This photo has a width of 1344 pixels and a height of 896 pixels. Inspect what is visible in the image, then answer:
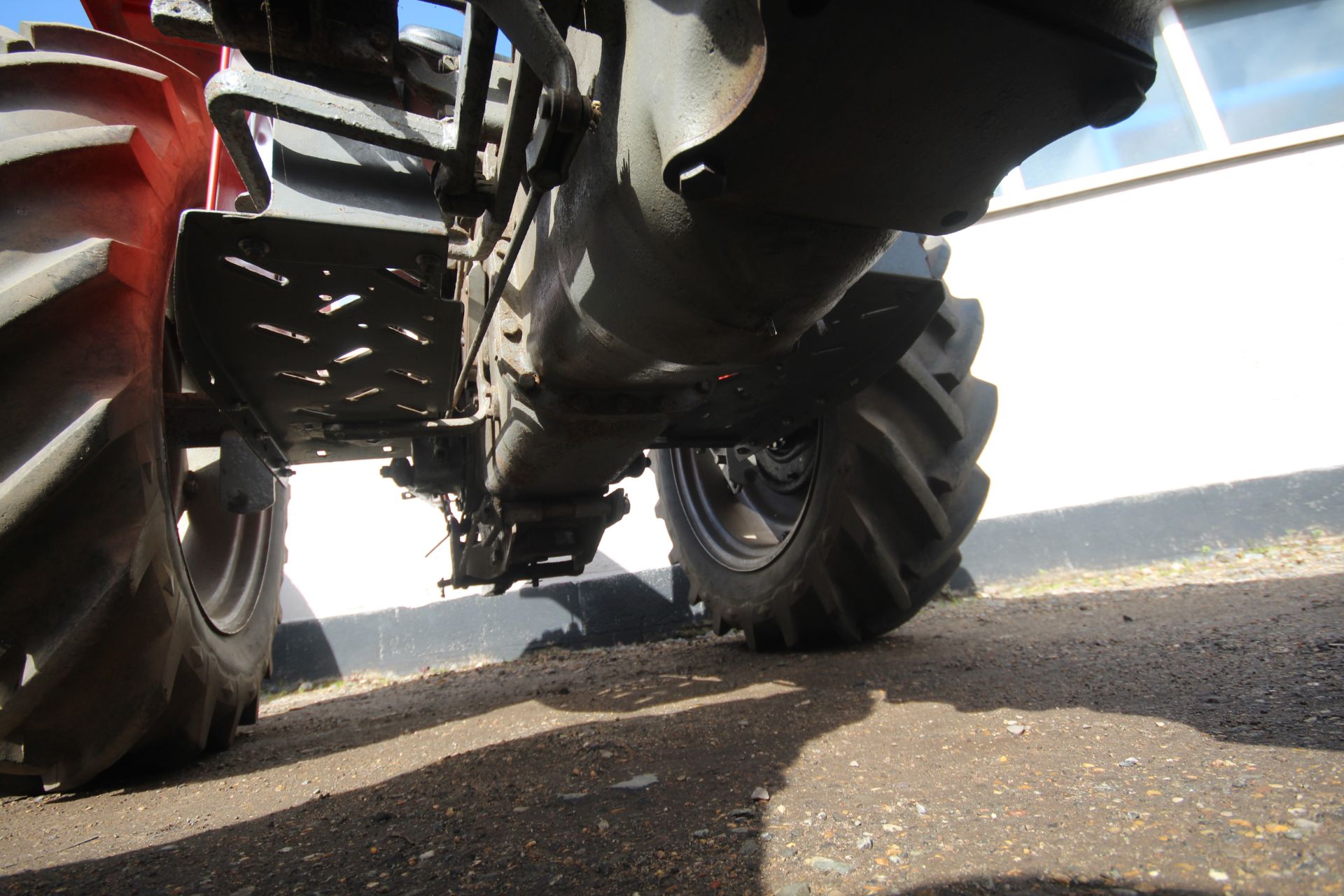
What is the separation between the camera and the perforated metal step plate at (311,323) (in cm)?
94

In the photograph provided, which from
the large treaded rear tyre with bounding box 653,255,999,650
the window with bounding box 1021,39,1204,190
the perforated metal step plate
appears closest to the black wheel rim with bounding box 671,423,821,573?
the large treaded rear tyre with bounding box 653,255,999,650

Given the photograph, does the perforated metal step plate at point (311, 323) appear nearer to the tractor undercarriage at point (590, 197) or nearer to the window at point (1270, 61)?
the tractor undercarriage at point (590, 197)

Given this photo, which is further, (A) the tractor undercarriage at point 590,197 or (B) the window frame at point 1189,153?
(B) the window frame at point 1189,153

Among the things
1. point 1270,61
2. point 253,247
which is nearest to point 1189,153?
point 1270,61

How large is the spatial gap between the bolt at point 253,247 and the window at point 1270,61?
512 centimetres

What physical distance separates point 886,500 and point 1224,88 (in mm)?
4270

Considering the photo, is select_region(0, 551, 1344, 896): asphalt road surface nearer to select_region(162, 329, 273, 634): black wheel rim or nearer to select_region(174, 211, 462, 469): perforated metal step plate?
select_region(162, 329, 273, 634): black wheel rim

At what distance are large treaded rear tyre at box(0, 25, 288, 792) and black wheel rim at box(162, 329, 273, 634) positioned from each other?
67 centimetres

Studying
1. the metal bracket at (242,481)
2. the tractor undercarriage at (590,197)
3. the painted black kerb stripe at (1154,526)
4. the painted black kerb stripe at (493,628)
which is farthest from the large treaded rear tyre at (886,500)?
the painted black kerb stripe at (1154,526)

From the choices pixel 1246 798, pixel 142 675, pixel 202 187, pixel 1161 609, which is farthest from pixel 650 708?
pixel 1161 609

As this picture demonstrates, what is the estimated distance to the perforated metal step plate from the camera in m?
0.94

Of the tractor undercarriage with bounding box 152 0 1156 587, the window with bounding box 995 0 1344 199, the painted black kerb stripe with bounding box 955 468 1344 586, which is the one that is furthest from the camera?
the window with bounding box 995 0 1344 199

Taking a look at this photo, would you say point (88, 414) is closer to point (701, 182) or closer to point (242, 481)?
point (242, 481)

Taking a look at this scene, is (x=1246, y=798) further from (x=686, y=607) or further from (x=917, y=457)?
(x=686, y=607)
